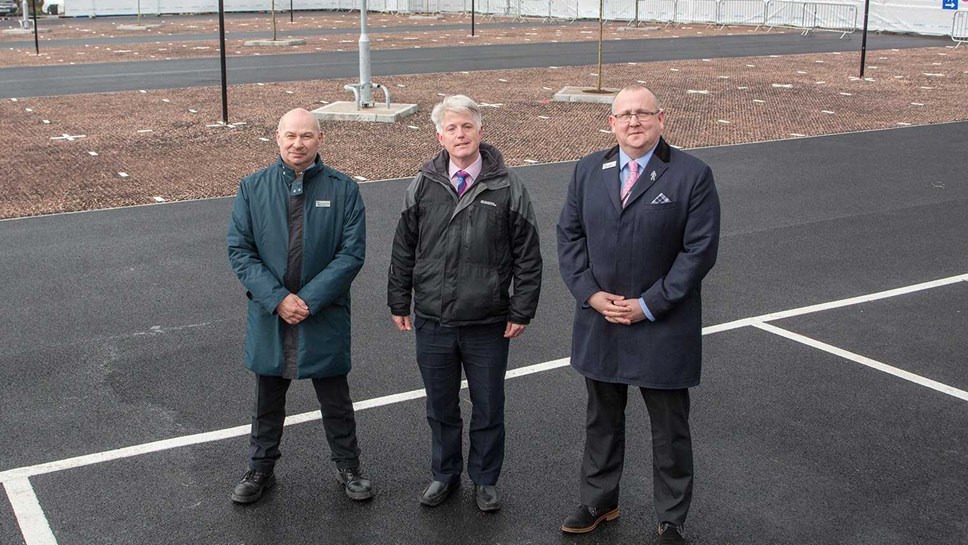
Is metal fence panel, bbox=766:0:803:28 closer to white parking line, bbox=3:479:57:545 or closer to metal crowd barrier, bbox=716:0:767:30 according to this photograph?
metal crowd barrier, bbox=716:0:767:30

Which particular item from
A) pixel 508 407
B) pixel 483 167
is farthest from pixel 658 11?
pixel 483 167

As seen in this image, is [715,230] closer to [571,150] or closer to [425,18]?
[571,150]

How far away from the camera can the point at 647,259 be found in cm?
470

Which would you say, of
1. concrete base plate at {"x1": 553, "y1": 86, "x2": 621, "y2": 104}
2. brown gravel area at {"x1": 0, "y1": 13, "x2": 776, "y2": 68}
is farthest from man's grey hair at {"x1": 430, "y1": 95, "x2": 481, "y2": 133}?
brown gravel area at {"x1": 0, "y1": 13, "x2": 776, "y2": 68}

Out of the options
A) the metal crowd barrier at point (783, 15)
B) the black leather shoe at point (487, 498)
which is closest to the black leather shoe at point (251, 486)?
the black leather shoe at point (487, 498)

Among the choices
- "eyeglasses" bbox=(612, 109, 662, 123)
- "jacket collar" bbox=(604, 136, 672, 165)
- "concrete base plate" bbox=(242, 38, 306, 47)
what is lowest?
"jacket collar" bbox=(604, 136, 672, 165)

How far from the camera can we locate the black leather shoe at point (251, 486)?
5.08 metres

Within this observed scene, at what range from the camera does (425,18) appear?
50.2 m

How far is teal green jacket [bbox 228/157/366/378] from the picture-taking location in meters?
5.04

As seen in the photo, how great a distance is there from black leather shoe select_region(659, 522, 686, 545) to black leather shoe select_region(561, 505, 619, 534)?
29 cm

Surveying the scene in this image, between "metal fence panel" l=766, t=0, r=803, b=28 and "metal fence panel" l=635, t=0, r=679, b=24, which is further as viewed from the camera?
"metal fence panel" l=635, t=0, r=679, b=24

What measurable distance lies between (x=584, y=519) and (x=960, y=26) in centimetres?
3517

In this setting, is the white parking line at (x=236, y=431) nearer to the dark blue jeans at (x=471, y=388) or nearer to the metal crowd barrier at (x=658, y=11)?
the dark blue jeans at (x=471, y=388)

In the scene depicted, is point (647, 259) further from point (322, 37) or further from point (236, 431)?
point (322, 37)
